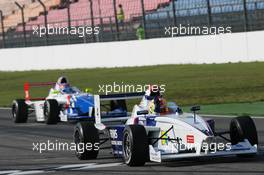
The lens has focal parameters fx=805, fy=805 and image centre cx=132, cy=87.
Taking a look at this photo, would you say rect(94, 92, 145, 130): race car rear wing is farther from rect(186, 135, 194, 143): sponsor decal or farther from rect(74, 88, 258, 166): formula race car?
rect(186, 135, 194, 143): sponsor decal

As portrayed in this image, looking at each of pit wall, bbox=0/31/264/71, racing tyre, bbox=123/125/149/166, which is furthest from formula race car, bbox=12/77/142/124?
pit wall, bbox=0/31/264/71

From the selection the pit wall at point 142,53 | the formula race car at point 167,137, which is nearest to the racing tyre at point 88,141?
the formula race car at point 167,137

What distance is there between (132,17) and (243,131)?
2783 centimetres

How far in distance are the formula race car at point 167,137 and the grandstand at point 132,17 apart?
798 inches

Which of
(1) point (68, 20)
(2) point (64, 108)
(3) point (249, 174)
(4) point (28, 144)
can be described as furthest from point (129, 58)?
(3) point (249, 174)

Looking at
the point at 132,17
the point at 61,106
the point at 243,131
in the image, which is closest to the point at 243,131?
the point at 243,131

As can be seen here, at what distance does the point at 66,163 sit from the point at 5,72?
113 feet

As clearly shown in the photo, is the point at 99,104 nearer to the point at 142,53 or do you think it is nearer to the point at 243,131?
the point at 243,131

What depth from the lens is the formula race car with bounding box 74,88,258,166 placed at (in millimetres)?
11086

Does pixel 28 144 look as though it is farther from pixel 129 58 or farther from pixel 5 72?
Answer: pixel 5 72

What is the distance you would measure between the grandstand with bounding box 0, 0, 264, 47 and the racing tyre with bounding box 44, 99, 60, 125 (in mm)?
13768

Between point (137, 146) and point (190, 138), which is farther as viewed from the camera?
point (190, 138)

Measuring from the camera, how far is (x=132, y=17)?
39.1 m

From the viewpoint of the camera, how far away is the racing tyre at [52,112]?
1986cm
